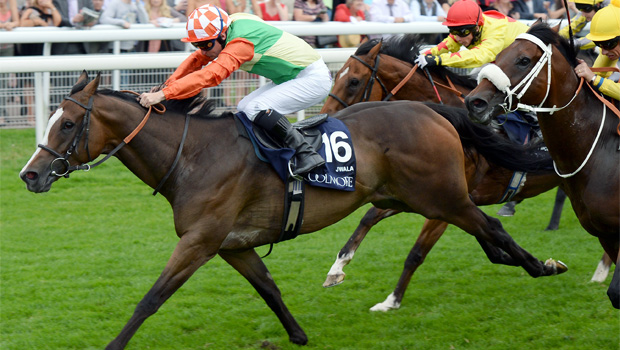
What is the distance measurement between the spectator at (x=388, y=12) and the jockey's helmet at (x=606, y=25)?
616 centimetres

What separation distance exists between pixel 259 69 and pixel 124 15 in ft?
15.7

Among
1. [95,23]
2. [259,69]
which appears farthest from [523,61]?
[95,23]

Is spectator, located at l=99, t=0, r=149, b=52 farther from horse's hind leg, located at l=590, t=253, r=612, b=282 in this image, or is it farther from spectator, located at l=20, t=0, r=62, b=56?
horse's hind leg, located at l=590, t=253, r=612, b=282

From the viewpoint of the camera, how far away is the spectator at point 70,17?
889 cm

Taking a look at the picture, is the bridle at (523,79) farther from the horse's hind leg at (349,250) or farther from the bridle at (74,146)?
the bridle at (74,146)

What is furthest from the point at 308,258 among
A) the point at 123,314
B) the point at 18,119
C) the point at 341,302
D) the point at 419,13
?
the point at 419,13

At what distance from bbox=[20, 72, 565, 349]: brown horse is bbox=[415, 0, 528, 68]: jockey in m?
0.83

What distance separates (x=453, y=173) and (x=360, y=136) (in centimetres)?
60

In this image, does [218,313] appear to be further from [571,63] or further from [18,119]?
[18,119]

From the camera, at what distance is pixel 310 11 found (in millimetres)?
10102

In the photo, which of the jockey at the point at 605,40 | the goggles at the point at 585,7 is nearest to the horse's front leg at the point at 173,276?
the jockey at the point at 605,40

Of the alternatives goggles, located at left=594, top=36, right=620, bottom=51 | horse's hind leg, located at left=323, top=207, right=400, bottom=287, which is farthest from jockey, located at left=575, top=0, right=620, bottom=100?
horse's hind leg, located at left=323, top=207, right=400, bottom=287

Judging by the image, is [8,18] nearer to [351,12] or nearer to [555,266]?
[351,12]

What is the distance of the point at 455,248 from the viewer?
705 centimetres
